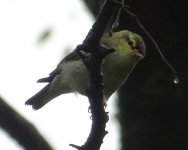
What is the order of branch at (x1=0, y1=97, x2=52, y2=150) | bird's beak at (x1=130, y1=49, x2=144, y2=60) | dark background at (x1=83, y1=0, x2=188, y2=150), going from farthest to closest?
1. bird's beak at (x1=130, y1=49, x2=144, y2=60)
2. dark background at (x1=83, y1=0, x2=188, y2=150)
3. branch at (x1=0, y1=97, x2=52, y2=150)

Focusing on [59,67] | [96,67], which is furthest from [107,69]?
[96,67]

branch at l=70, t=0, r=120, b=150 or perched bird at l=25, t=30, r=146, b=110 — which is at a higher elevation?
branch at l=70, t=0, r=120, b=150

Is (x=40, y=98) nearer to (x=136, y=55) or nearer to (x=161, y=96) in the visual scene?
(x=136, y=55)

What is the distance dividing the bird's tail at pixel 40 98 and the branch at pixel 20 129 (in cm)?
206

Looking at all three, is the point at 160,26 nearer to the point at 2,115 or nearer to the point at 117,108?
the point at 117,108

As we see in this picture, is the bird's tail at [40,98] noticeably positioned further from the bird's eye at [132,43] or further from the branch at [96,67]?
the branch at [96,67]

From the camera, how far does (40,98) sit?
187 inches

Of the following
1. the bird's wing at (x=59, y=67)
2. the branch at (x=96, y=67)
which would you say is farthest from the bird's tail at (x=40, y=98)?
the branch at (x=96, y=67)

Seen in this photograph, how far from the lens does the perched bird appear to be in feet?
13.3

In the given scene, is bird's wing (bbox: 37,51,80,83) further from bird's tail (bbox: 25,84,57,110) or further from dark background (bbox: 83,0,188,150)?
dark background (bbox: 83,0,188,150)

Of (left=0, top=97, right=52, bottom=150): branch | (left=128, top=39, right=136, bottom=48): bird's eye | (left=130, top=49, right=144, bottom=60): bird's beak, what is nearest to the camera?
(left=0, top=97, right=52, bottom=150): branch

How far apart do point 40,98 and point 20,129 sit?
2267 mm

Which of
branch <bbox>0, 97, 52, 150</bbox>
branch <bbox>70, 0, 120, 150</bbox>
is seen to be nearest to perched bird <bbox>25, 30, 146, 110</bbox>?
branch <bbox>70, 0, 120, 150</bbox>

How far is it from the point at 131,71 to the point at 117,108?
0.52 meters
